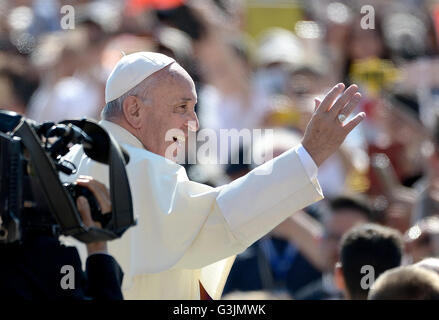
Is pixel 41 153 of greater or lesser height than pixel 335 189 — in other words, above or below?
above

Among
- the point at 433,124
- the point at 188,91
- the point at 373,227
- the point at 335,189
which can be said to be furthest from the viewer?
the point at 335,189

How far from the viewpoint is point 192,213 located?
442cm

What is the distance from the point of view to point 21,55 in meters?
10.1

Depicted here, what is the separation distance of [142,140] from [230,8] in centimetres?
649

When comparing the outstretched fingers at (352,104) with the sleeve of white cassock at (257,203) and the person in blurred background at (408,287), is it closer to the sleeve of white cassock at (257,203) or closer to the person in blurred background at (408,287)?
the sleeve of white cassock at (257,203)

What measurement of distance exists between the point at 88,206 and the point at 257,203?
959 millimetres

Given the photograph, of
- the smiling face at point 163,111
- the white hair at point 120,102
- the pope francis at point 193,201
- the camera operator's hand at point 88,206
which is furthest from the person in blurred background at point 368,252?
the camera operator's hand at point 88,206

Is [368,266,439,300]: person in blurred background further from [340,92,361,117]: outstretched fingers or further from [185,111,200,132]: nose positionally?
[185,111,200,132]: nose

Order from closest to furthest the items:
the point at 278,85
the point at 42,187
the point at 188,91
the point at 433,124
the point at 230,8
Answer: the point at 42,187 < the point at 188,91 < the point at 433,124 < the point at 278,85 < the point at 230,8

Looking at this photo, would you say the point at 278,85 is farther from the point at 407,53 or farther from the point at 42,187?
the point at 42,187

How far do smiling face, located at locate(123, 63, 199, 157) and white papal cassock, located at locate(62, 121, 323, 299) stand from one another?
19cm

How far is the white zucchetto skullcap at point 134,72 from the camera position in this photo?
4730 millimetres

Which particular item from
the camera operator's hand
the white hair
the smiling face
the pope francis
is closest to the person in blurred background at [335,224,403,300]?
the pope francis
